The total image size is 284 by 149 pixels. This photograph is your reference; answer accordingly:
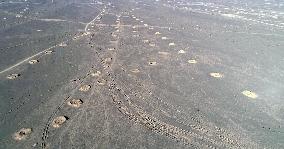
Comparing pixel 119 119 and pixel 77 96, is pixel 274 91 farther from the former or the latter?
pixel 77 96

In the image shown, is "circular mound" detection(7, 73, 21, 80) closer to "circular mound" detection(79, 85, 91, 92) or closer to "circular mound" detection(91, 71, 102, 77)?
"circular mound" detection(79, 85, 91, 92)

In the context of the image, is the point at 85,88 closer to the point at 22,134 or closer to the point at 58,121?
the point at 58,121

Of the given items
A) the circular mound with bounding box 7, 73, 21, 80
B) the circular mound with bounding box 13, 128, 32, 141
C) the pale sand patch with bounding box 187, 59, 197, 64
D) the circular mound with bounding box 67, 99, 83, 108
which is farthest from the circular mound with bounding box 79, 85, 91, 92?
the pale sand patch with bounding box 187, 59, 197, 64

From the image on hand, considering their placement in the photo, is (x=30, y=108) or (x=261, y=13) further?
(x=261, y=13)

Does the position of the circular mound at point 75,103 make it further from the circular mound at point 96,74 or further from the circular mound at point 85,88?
the circular mound at point 96,74

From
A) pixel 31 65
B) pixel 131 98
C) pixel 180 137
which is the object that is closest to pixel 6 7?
pixel 31 65

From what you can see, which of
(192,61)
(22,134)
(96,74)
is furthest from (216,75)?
(22,134)

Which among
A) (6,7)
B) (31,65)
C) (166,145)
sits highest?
(6,7)
